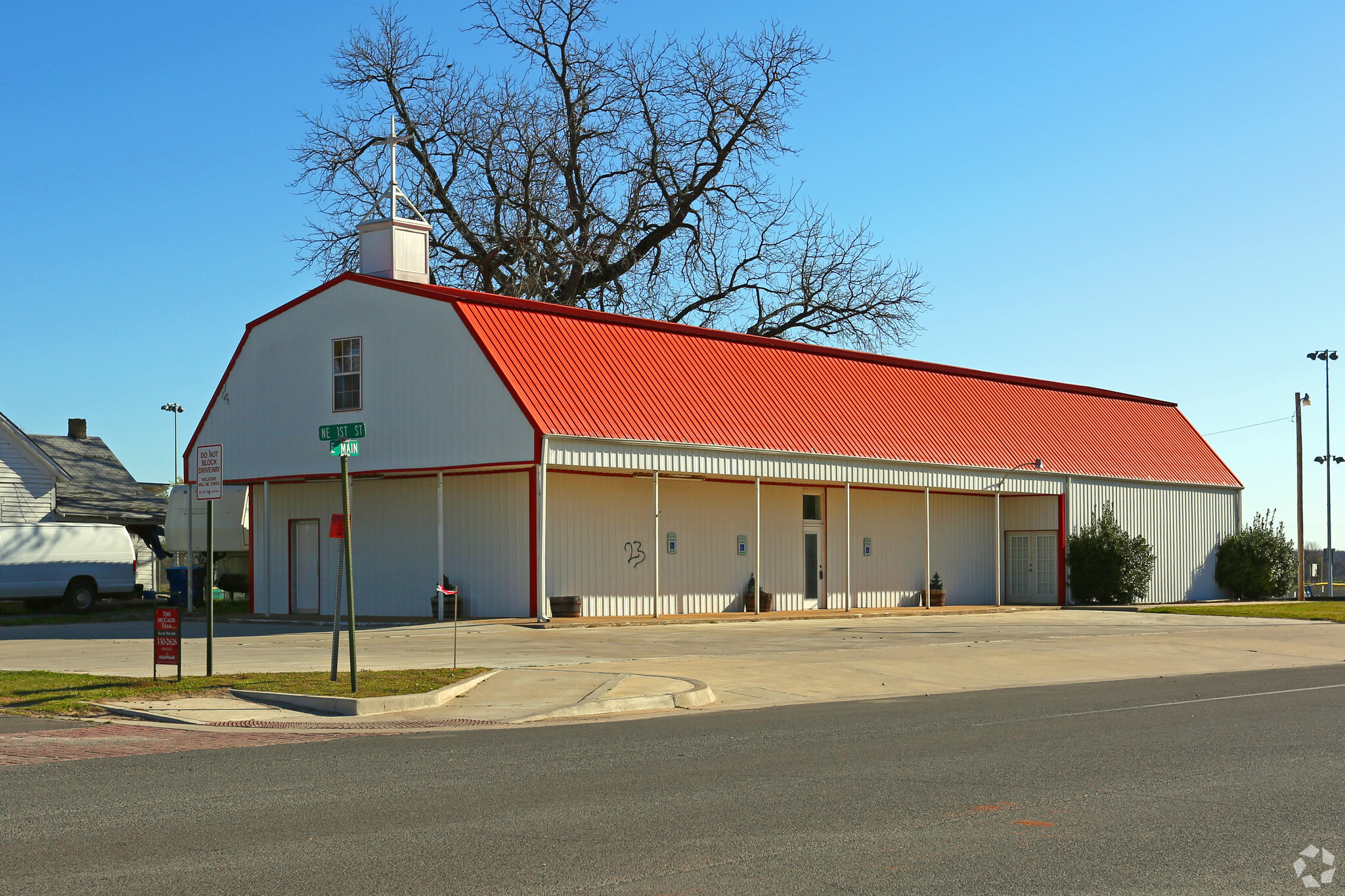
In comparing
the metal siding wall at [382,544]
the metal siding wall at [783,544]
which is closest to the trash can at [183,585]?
the metal siding wall at [382,544]

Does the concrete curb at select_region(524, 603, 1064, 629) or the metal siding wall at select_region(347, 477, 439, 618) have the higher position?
the metal siding wall at select_region(347, 477, 439, 618)

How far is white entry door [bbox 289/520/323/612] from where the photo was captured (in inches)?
1280

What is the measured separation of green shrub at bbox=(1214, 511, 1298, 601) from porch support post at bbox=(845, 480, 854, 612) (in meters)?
16.3

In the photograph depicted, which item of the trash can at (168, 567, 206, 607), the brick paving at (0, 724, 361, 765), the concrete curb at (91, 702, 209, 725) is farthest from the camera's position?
the trash can at (168, 567, 206, 607)

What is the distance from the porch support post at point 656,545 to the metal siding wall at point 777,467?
571 millimetres

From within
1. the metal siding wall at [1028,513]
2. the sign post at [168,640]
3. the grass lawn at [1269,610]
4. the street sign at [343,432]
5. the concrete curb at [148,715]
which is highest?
the street sign at [343,432]

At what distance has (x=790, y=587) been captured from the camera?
112 ft

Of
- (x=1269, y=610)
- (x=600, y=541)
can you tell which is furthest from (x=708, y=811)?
(x=1269, y=610)

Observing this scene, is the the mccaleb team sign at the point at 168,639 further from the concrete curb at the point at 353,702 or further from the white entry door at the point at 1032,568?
the white entry door at the point at 1032,568

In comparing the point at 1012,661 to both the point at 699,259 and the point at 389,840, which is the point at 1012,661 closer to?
the point at 389,840

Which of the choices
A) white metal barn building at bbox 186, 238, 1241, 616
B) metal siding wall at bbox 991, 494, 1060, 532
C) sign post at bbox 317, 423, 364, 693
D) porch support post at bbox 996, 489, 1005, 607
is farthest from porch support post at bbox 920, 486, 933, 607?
sign post at bbox 317, 423, 364, 693

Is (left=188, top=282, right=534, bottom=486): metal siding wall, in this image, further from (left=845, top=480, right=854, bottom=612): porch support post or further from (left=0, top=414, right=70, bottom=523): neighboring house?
(left=0, top=414, right=70, bottom=523): neighboring house

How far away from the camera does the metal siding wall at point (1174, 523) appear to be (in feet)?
132

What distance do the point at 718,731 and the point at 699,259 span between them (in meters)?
41.4
